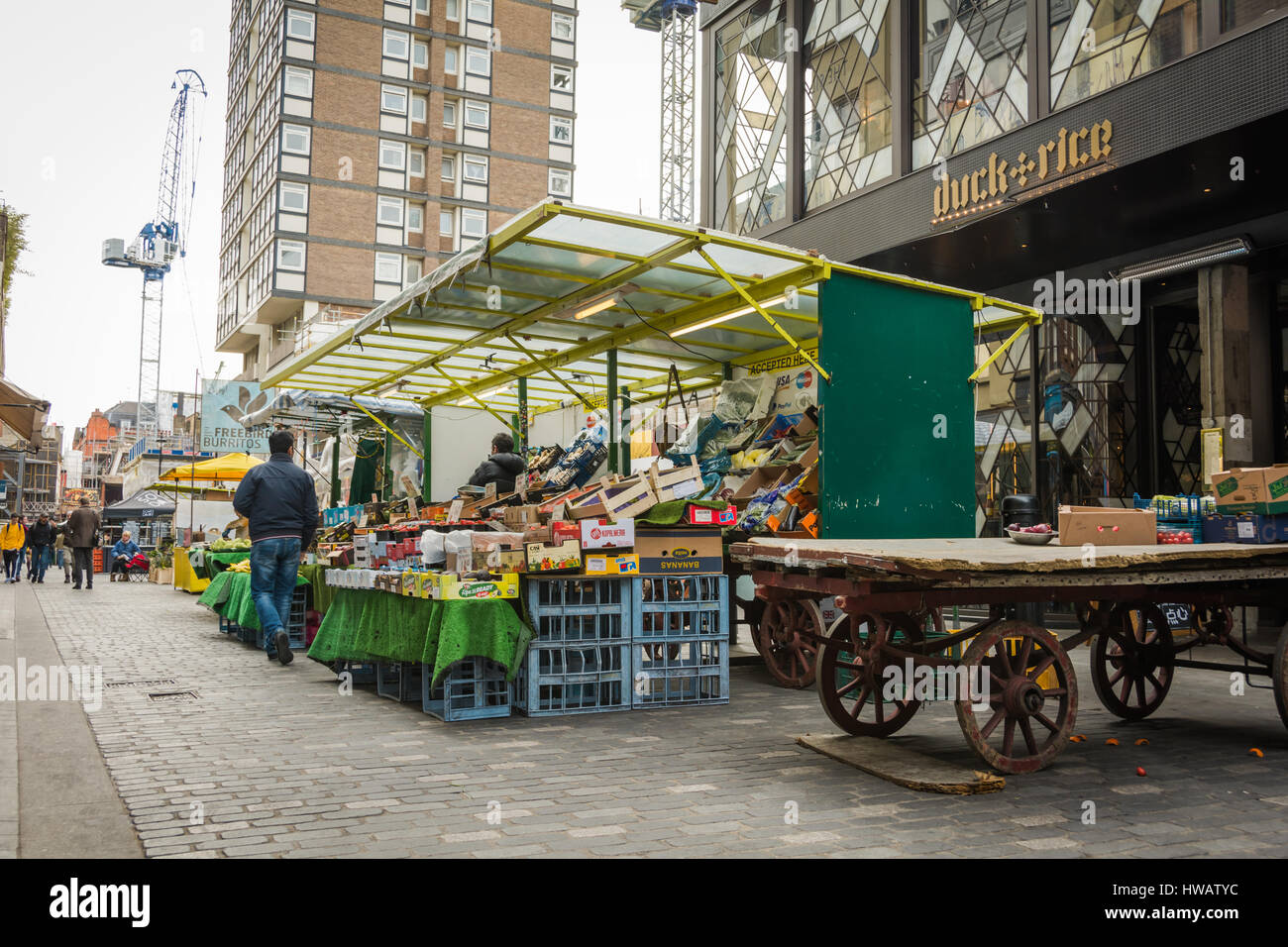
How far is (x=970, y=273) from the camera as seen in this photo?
47.5 feet

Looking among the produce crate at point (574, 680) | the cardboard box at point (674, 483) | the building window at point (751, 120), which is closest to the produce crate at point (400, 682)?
the produce crate at point (574, 680)

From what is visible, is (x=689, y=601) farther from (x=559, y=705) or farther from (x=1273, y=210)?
(x=1273, y=210)

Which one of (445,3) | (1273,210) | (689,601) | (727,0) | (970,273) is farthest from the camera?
(445,3)

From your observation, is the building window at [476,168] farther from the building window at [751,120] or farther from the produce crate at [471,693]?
the produce crate at [471,693]

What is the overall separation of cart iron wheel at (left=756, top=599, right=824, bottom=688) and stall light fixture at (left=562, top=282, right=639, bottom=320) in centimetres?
322

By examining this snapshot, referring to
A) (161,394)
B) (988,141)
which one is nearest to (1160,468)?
(988,141)

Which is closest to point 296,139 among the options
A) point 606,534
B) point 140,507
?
point 140,507

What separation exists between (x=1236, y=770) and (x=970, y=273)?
10331mm

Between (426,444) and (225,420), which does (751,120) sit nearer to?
(426,444)

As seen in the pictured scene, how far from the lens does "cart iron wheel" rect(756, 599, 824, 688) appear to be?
8.20 meters

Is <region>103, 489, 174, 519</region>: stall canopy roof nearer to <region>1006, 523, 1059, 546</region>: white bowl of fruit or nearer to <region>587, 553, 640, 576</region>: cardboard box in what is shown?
<region>587, 553, 640, 576</region>: cardboard box

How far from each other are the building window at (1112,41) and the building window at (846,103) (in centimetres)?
291

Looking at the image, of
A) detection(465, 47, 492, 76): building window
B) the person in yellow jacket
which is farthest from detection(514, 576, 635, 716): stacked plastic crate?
detection(465, 47, 492, 76): building window
